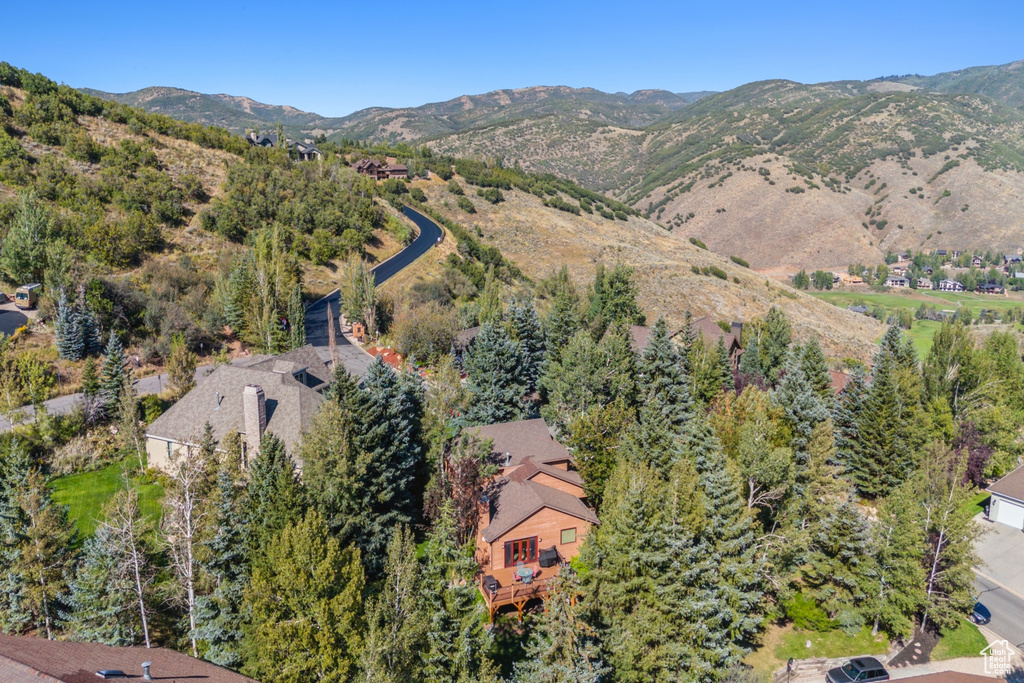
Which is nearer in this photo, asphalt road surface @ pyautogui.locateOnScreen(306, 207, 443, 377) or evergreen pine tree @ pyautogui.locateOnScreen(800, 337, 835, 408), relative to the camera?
evergreen pine tree @ pyautogui.locateOnScreen(800, 337, 835, 408)

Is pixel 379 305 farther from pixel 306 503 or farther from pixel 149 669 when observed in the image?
pixel 149 669

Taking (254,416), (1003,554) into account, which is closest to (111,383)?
(254,416)

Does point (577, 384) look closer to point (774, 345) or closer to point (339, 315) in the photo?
point (339, 315)

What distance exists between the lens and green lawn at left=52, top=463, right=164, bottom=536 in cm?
2856

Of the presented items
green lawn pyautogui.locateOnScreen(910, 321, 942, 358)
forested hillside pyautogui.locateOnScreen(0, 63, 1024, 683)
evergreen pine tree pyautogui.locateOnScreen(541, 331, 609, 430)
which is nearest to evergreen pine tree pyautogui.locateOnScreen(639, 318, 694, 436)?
forested hillside pyautogui.locateOnScreen(0, 63, 1024, 683)

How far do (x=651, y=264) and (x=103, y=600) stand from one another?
3369 inches

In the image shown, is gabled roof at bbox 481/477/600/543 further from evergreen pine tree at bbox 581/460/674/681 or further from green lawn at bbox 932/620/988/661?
green lawn at bbox 932/620/988/661

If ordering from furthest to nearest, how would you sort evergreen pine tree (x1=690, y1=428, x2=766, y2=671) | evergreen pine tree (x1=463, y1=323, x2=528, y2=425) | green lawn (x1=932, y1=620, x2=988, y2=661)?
1. evergreen pine tree (x1=463, y1=323, x2=528, y2=425)
2. green lawn (x1=932, y1=620, x2=988, y2=661)
3. evergreen pine tree (x1=690, y1=428, x2=766, y2=671)

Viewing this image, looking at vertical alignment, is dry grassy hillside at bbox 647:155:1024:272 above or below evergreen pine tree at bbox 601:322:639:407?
above

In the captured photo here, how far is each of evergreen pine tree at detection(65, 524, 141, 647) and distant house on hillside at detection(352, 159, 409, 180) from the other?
10051 centimetres

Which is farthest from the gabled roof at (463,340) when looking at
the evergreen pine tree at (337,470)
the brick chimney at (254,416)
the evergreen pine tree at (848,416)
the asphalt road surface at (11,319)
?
the asphalt road surface at (11,319)

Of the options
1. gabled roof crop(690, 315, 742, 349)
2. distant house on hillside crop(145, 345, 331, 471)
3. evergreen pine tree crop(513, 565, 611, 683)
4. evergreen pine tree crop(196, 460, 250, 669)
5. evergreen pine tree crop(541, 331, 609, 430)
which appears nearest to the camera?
evergreen pine tree crop(513, 565, 611, 683)

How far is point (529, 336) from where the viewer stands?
49.1 m

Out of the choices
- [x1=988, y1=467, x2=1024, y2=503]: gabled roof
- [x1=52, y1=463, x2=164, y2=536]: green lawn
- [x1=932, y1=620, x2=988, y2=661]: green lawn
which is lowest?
[x1=932, y1=620, x2=988, y2=661]: green lawn
